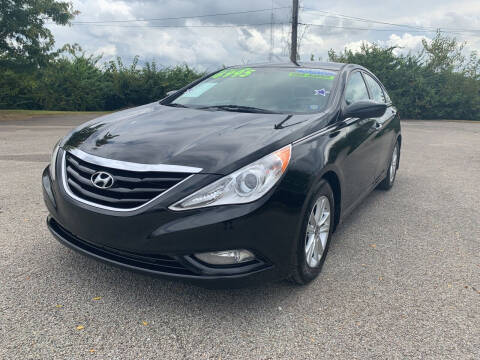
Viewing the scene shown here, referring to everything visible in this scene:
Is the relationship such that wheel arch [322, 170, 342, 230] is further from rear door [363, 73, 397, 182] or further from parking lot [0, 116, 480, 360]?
rear door [363, 73, 397, 182]

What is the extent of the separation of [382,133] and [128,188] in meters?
3.12

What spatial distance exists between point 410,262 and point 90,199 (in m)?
2.49

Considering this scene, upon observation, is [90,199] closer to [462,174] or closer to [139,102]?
[462,174]

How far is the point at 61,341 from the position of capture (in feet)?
7.16

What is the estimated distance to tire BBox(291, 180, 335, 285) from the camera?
2.55m

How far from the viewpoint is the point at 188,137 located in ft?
8.61

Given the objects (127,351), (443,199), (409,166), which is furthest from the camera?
(409,166)

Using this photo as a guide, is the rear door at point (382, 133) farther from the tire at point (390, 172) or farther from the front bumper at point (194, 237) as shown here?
the front bumper at point (194, 237)

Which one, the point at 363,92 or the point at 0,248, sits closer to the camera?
the point at 0,248

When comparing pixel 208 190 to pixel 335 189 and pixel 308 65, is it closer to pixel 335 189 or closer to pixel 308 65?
pixel 335 189

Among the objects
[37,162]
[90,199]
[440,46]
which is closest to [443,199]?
[90,199]

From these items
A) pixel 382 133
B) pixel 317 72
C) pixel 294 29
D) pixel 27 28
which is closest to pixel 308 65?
pixel 317 72

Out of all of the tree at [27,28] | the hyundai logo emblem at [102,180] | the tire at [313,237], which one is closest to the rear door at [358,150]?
the tire at [313,237]

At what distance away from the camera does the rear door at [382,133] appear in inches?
171
